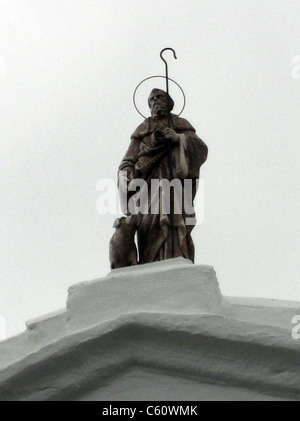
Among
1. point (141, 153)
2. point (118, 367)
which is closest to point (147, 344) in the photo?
point (118, 367)

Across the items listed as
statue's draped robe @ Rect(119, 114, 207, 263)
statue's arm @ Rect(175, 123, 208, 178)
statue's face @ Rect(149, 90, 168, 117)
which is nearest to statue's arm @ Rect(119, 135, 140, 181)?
statue's draped robe @ Rect(119, 114, 207, 263)

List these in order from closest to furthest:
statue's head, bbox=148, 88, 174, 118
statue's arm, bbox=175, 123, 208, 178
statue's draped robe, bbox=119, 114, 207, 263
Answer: statue's draped robe, bbox=119, 114, 207, 263, statue's arm, bbox=175, 123, 208, 178, statue's head, bbox=148, 88, 174, 118

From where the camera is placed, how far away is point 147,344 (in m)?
8.48

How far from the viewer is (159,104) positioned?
1070 cm

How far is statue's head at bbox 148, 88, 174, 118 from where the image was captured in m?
10.7

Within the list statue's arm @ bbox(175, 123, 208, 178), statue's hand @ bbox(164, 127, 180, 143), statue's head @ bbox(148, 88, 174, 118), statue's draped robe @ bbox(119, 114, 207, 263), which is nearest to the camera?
statue's draped robe @ bbox(119, 114, 207, 263)

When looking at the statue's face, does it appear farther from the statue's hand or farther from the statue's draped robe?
the statue's hand

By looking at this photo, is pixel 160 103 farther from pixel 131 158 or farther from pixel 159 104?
pixel 131 158

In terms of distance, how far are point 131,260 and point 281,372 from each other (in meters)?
1.95

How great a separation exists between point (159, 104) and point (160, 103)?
2 cm

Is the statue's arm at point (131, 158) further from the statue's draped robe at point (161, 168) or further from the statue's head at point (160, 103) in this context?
the statue's head at point (160, 103)

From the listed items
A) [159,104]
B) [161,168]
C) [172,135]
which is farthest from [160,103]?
[161,168]

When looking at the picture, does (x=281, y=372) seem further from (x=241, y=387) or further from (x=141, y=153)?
(x=141, y=153)

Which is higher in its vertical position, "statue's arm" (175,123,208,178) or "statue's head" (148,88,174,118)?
"statue's head" (148,88,174,118)
